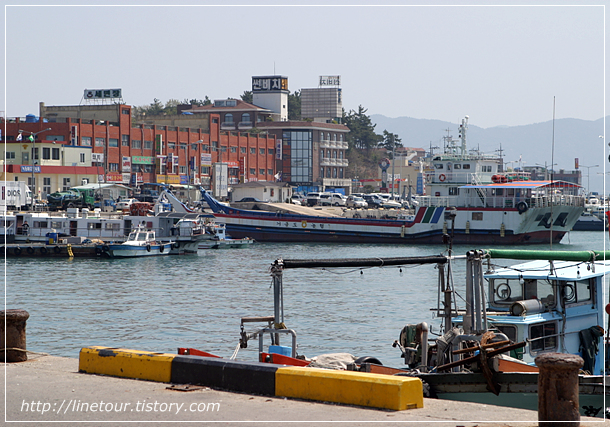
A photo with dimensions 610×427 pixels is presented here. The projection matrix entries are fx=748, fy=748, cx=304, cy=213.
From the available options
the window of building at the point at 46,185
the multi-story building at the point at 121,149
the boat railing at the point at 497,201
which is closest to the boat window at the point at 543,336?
the boat railing at the point at 497,201

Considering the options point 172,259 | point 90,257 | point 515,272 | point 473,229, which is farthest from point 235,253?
point 515,272

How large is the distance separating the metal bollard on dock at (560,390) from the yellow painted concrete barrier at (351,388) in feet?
5.22

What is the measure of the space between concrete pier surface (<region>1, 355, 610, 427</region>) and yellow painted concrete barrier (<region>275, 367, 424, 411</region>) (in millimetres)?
123

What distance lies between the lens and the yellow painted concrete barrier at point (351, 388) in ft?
28.7

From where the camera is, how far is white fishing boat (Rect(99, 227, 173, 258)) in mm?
49250

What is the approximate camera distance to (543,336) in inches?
551

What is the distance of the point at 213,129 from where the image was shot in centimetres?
10812

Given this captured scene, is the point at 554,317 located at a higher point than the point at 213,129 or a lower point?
lower

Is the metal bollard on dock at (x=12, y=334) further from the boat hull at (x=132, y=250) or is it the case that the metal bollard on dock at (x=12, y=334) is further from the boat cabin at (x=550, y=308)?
the boat hull at (x=132, y=250)

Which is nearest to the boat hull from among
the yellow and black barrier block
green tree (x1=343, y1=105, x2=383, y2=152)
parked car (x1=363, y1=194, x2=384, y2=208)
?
the yellow and black barrier block

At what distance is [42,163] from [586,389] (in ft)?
262

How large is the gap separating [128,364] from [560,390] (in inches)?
236

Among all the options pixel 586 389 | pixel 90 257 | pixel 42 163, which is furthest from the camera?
pixel 42 163

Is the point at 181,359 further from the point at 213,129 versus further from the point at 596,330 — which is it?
the point at 213,129
